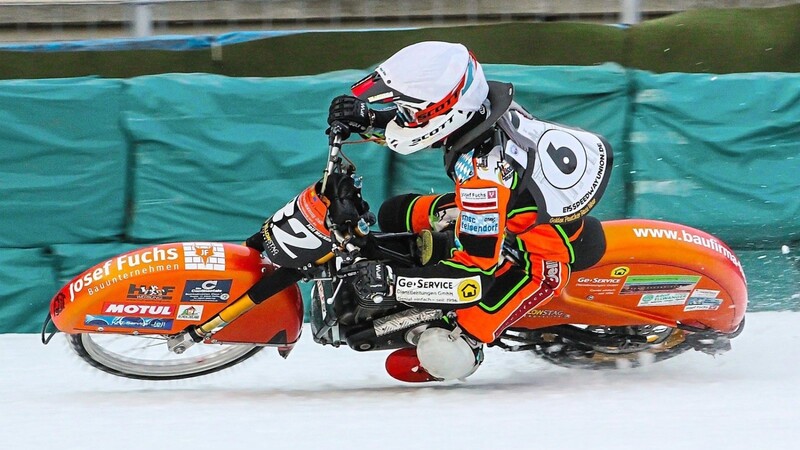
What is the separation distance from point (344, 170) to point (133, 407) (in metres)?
1.32

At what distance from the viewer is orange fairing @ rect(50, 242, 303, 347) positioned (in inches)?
185

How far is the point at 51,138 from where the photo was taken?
20.8 ft

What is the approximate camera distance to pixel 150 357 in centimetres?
508

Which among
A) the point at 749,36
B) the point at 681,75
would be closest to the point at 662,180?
the point at 681,75

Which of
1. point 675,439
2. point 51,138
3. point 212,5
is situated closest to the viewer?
point 675,439

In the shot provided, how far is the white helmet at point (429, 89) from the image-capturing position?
427cm

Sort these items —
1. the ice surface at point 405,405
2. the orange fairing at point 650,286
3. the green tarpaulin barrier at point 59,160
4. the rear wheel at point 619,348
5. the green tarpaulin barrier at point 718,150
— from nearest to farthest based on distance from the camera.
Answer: the ice surface at point 405,405 → the orange fairing at point 650,286 → the rear wheel at point 619,348 → the green tarpaulin barrier at point 59,160 → the green tarpaulin barrier at point 718,150

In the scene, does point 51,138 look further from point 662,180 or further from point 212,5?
point 662,180

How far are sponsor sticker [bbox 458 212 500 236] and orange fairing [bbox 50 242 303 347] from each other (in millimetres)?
972

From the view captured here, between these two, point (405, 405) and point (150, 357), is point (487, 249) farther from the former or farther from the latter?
point (150, 357)

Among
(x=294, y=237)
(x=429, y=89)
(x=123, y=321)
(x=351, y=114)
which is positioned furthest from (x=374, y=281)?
(x=123, y=321)

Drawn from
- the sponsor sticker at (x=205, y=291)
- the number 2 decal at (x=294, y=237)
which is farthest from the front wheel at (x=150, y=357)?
the number 2 decal at (x=294, y=237)

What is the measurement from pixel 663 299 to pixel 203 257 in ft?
6.76

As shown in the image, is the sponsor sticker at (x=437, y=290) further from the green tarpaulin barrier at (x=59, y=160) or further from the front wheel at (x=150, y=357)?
the green tarpaulin barrier at (x=59, y=160)
